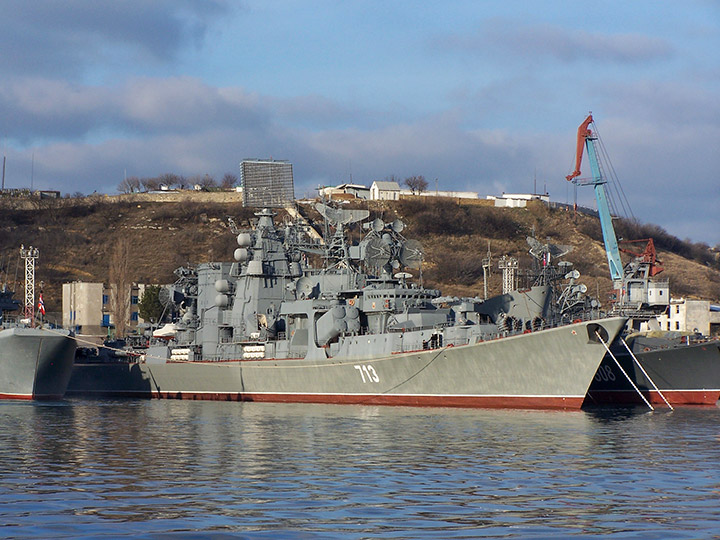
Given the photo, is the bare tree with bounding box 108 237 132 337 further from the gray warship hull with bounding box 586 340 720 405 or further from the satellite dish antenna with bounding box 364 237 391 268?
the gray warship hull with bounding box 586 340 720 405

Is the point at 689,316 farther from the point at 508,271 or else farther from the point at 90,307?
the point at 90,307

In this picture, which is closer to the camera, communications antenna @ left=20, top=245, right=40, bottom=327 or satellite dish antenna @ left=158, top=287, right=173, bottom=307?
communications antenna @ left=20, top=245, right=40, bottom=327

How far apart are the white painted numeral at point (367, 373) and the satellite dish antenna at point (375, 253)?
5192 millimetres

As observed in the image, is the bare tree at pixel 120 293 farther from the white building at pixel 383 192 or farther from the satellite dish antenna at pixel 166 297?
the white building at pixel 383 192

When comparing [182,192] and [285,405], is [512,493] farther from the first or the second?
[182,192]

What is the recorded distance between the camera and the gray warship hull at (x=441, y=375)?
3144 cm

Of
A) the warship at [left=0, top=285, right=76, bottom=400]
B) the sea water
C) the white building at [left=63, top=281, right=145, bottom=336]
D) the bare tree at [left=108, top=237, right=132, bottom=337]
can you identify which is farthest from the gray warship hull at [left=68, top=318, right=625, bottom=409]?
the white building at [left=63, top=281, right=145, bottom=336]

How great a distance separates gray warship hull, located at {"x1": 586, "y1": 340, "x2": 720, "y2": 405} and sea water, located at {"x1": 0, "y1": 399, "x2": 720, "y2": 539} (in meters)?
7.05

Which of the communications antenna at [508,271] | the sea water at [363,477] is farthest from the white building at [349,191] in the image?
the sea water at [363,477]

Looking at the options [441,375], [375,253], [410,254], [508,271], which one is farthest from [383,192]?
[441,375]

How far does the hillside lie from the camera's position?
9025 centimetres

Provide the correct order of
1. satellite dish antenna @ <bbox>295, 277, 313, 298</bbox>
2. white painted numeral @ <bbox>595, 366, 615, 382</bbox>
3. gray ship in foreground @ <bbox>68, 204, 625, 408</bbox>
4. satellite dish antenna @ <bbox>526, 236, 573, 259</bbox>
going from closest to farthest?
gray ship in foreground @ <bbox>68, 204, 625, 408</bbox> → white painted numeral @ <bbox>595, 366, 615, 382</bbox> → satellite dish antenna @ <bbox>295, 277, 313, 298</bbox> → satellite dish antenna @ <bbox>526, 236, 573, 259</bbox>

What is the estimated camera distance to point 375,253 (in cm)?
3947

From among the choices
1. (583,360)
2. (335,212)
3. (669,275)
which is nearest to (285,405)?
(335,212)
